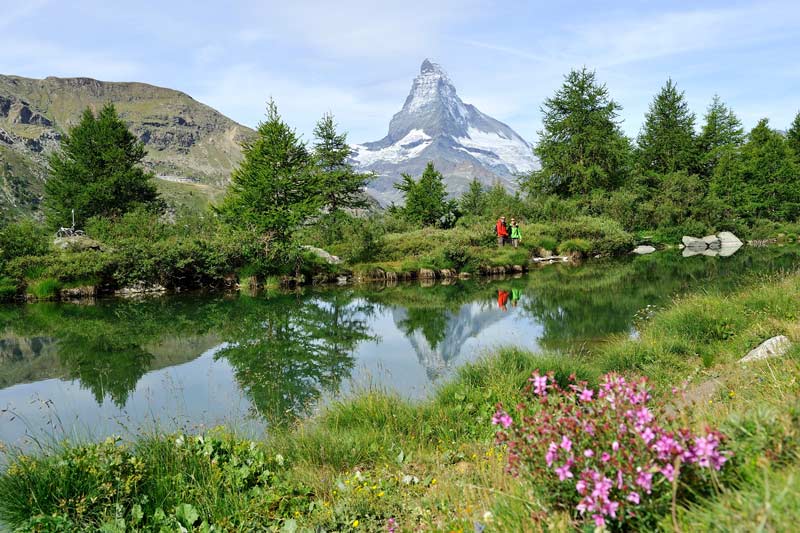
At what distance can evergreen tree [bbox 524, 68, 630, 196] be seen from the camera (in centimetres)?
4753

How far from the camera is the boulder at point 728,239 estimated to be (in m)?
42.3

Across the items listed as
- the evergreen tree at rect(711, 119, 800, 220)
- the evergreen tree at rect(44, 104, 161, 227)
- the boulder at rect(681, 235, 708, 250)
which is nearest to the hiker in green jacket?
the boulder at rect(681, 235, 708, 250)

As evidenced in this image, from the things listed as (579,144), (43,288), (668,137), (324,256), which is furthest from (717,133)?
(43,288)

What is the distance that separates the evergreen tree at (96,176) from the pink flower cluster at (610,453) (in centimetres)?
4772

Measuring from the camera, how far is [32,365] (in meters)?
11.5

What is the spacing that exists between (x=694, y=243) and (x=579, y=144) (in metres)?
13.4

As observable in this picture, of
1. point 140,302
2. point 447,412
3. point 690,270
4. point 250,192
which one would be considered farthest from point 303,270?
point 447,412

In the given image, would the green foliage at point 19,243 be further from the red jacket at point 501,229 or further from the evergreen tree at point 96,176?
the red jacket at point 501,229

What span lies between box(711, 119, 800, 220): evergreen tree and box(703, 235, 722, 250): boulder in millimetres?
5670

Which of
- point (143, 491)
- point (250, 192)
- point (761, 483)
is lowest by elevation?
point (143, 491)

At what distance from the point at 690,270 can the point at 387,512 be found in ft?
81.4

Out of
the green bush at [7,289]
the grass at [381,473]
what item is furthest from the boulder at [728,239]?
the green bush at [7,289]

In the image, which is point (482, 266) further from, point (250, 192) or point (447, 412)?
point (447, 412)

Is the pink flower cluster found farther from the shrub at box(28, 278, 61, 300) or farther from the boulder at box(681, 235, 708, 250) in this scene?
the boulder at box(681, 235, 708, 250)
